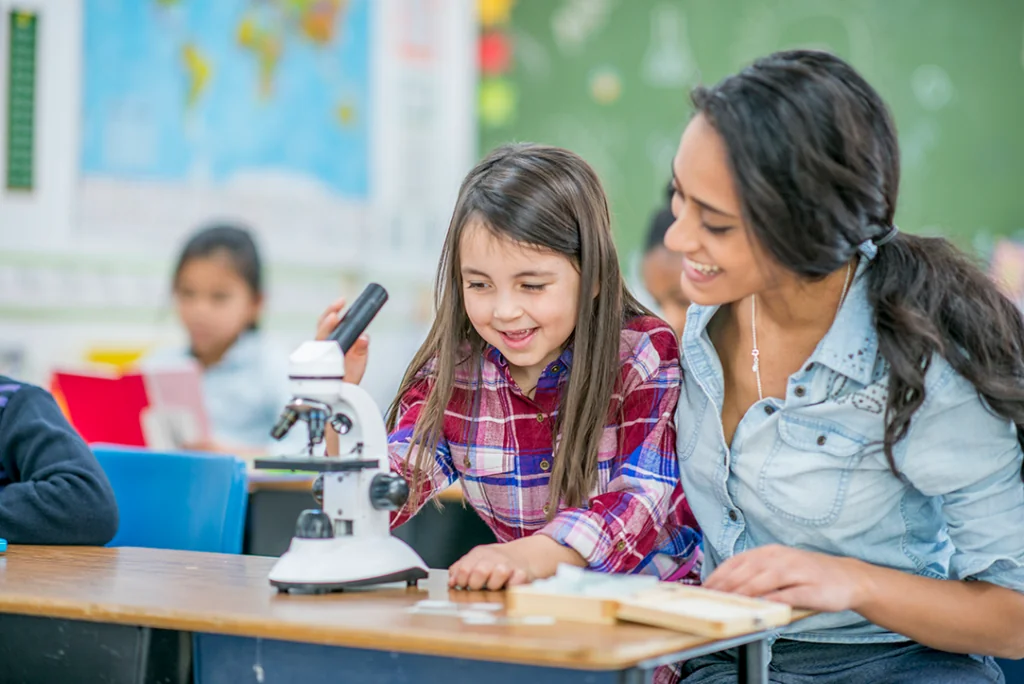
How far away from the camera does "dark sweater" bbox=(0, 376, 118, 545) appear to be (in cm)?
185

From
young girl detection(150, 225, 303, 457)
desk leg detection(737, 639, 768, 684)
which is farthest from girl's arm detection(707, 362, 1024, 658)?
young girl detection(150, 225, 303, 457)

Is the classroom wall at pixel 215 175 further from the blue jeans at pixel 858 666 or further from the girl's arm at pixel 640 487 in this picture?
the blue jeans at pixel 858 666

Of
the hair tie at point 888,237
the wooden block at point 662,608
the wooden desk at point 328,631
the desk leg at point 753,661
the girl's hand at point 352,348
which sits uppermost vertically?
the hair tie at point 888,237

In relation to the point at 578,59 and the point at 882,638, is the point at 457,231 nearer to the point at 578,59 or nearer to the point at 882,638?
the point at 882,638

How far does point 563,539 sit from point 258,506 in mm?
1595

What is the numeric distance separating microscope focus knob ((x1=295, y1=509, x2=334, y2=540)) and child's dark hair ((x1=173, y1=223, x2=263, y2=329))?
3.00m

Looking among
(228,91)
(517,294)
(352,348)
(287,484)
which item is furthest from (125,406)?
(228,91)

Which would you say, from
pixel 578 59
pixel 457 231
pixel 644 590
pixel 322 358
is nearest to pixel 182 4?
pixel 578 59

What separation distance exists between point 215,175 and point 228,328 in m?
0.72

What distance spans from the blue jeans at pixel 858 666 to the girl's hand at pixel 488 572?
0.34 m

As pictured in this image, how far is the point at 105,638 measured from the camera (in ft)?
4.77

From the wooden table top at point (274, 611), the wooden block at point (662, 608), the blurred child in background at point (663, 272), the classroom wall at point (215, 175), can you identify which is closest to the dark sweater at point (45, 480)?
the wooden table top at point (274, 611)

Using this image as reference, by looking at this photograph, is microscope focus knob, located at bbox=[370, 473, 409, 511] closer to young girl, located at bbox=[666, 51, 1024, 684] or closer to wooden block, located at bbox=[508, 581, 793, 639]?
wooden block, located at bbox=[508, 581, 793, 639]

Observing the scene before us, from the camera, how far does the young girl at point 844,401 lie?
4.92 ft
